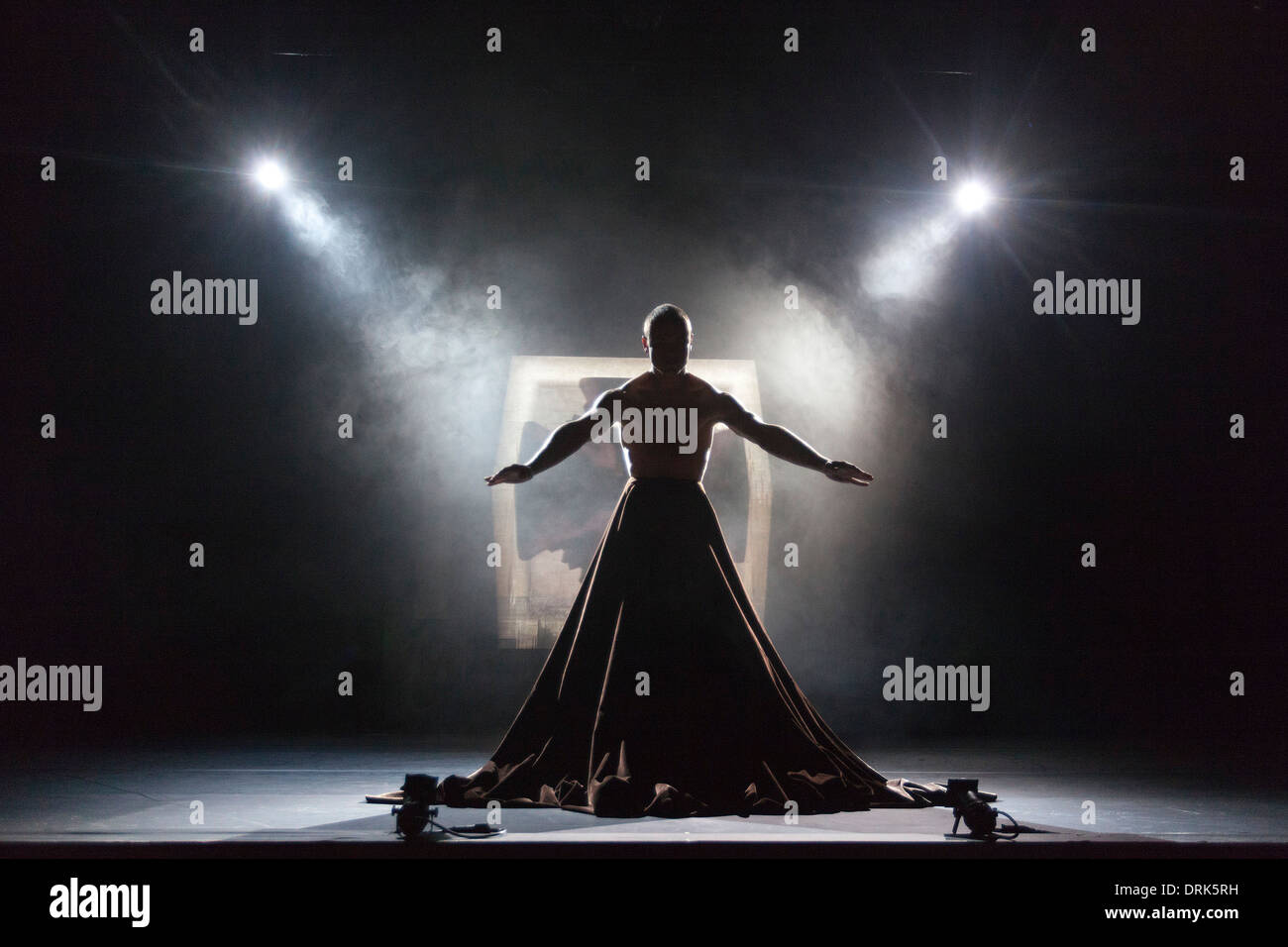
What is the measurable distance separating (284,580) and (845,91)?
463cm

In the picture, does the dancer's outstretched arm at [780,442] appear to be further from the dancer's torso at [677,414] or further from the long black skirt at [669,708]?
the long black skirt at [669,708]

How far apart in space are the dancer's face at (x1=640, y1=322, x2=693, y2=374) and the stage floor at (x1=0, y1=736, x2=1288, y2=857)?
141cm

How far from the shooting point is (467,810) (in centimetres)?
303

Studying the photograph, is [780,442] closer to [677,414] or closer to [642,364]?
[677,414]

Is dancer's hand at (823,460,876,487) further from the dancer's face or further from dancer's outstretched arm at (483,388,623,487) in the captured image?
dancer's outstretched arm at (483,388,623,487)

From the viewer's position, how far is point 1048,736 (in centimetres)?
550

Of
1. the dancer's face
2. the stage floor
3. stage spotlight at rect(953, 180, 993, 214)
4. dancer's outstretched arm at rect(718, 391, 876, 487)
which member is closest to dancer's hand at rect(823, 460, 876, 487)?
dancer's outstretched arm at rect(718, 391, 876, 487)

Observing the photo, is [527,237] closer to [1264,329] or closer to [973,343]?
[973,343]

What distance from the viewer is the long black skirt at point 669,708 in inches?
111

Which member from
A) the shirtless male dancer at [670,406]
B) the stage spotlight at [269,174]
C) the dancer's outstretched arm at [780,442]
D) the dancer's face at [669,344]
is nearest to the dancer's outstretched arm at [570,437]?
the shirtless male dancer at [670,406]

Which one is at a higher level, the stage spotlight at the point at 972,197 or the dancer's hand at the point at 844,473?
the stage spotlight at the point at 972,197

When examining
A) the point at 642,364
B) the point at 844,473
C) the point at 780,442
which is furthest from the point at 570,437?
the point at 642,364

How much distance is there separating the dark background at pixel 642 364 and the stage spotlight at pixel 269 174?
0.09 metres

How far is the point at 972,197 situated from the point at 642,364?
2338 millimetres
